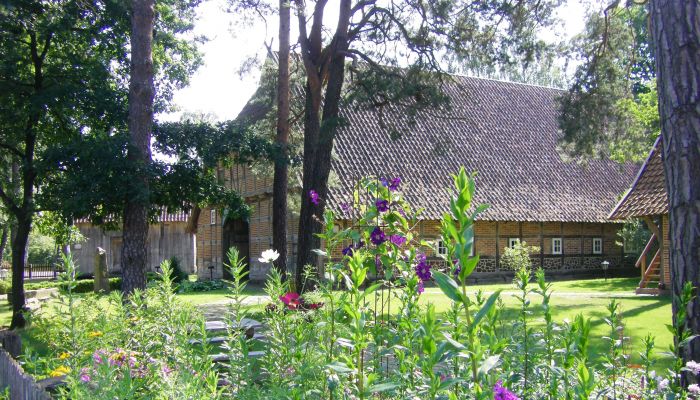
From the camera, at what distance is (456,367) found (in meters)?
3.17

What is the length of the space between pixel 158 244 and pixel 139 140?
27896 millimetres

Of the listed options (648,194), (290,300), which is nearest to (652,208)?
(648,194)

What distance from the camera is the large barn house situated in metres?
26.0

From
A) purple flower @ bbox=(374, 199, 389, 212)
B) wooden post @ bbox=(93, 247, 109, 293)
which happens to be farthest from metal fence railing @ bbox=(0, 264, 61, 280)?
purple flower @ bbox=(374, 199, 389, 212)

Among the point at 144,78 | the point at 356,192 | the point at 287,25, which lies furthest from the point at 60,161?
the point at 356,192

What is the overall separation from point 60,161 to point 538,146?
23.3 meters

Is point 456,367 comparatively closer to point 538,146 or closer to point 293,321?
point 293,321

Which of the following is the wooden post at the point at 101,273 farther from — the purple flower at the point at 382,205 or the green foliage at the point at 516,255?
the purple flower at the point at 382,205

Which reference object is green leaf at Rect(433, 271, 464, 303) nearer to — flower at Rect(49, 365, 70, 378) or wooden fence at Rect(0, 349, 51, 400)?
wooden fence at Rect(0, 349, 51, 400)

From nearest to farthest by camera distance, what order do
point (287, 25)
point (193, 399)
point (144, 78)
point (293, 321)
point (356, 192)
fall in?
point (193, 399) < point (293, 321) < point (356, 192) < point (144, 78) < point (287, 25)

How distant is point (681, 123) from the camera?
5.08 meters

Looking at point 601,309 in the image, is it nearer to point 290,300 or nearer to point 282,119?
point 282,119

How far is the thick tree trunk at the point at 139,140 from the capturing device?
1109 centimetres

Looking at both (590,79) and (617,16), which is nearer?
(617,16)
